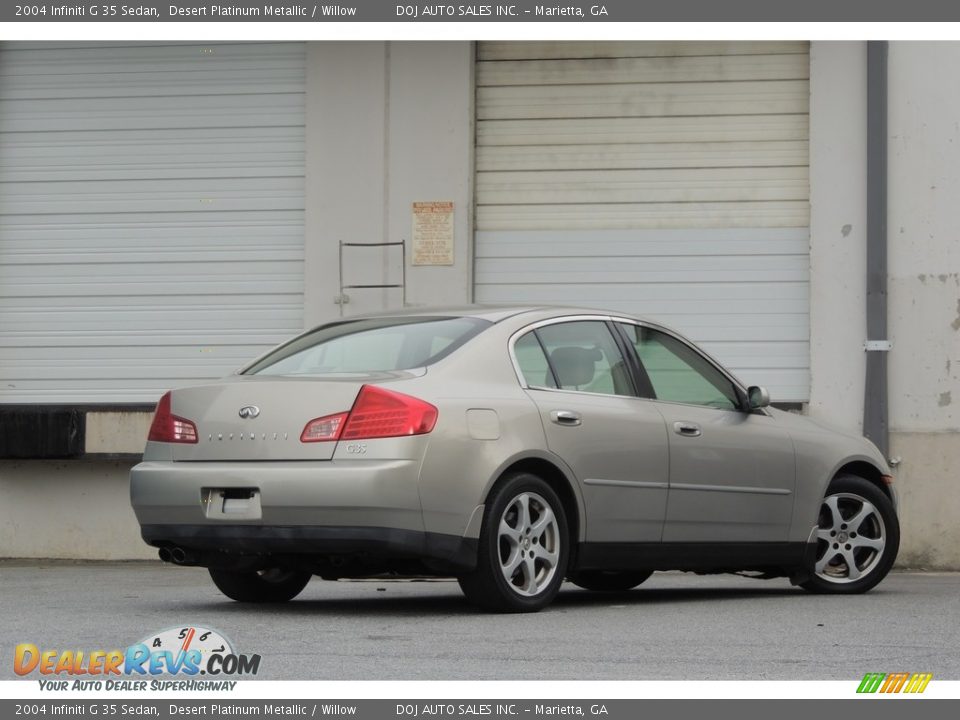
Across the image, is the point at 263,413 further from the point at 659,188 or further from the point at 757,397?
the point at 659,188

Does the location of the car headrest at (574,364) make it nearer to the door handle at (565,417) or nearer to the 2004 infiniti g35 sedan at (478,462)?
the 2004 infiniti g35 sedan at (478,462)

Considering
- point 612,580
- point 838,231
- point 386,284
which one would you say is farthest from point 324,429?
point 838,231

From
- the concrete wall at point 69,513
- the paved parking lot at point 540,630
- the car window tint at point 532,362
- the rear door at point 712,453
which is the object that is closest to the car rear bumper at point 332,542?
the paved parking lot at point 540,630

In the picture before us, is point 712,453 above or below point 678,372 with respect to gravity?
below

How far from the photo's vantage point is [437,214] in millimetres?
14805

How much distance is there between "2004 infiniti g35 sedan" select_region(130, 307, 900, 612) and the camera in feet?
25.2

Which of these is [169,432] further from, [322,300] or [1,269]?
[1,269]

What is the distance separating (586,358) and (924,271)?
6325 millimetres

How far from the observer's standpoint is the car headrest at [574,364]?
339 inches

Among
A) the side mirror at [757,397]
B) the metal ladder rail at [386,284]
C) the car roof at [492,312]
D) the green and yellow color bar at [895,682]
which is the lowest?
the green and yellow color bar at [895,682]

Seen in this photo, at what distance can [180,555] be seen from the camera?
320 inches

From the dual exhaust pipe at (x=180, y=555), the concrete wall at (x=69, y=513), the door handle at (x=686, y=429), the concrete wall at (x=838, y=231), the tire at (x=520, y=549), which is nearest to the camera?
the tire at (x=520, y=549)

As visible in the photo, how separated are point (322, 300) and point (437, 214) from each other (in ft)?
3.94
